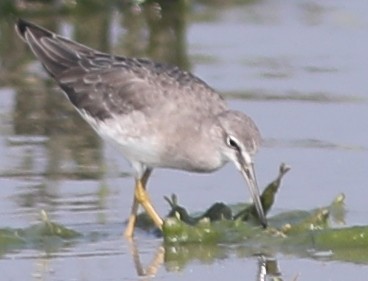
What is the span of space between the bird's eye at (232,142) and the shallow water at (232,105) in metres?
0.70

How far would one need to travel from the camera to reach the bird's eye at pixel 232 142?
438 inches

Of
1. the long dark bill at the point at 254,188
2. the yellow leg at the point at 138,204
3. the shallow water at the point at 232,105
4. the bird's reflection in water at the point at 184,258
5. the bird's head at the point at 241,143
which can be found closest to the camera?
the bird's reflection in water at the point at 184,258

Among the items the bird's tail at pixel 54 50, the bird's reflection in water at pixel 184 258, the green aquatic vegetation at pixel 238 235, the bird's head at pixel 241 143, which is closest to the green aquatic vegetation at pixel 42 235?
the green aquatic vegetation at pixel 238 235

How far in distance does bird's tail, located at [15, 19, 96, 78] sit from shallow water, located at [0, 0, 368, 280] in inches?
33.5

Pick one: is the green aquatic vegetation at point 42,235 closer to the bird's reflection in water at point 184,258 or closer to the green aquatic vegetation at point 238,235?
the green aquatic vegetation at point 238,235

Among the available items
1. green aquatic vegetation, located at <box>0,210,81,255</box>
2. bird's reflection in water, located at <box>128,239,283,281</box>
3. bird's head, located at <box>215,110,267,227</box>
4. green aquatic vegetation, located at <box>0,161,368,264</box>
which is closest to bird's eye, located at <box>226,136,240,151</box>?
bird's head, located at <box>215,110,267,227</box>

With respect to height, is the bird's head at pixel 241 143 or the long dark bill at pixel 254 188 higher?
the bird's head at pixel 241 143

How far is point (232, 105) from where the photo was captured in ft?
48.5

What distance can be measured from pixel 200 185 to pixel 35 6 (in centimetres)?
677

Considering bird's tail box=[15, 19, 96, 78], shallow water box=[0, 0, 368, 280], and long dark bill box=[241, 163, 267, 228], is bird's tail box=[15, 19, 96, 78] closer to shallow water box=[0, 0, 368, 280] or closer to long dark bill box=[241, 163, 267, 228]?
shallow water box=[0, 0, 368, 280]

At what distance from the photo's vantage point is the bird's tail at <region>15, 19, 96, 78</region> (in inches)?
488

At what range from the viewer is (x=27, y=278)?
33.3 ft

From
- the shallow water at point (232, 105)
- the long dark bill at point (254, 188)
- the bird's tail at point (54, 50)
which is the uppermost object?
the bird's tail at point (54, 50)

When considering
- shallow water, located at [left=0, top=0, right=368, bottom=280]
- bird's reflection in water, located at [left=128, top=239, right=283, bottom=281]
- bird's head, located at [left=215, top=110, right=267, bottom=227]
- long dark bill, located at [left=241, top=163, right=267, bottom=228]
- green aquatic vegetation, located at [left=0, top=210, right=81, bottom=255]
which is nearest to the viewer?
bird's reflection in water, located at [left=128, top=239, right=283, bottom=281]
